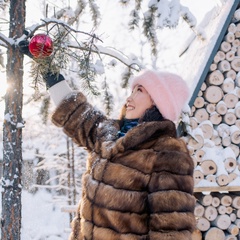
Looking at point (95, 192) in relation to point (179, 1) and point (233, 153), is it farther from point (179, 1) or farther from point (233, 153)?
point (233, 153)

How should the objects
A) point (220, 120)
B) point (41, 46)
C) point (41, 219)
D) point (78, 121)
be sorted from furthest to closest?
point (41, 219), point (220, 120), point (78, 121), point (41, 46)

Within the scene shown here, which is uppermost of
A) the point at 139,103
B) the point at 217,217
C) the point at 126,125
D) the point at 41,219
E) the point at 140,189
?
Answer: the point at 139,103

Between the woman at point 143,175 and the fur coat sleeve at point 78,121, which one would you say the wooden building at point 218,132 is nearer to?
the fur coat sleeve at point 78,121

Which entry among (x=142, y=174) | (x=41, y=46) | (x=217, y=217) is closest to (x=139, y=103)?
(x=142, y=174)

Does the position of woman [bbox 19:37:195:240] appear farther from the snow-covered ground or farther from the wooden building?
the snow-covered ground

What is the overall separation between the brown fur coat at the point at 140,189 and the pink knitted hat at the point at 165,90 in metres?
0.09

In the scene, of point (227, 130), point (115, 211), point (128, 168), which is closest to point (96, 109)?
point (128, 168)

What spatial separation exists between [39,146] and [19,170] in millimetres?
15671

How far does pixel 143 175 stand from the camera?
2.23 metres

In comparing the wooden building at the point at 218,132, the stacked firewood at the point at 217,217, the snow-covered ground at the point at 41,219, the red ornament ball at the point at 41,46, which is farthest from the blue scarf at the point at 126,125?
the snow-covered ground at the point at 41,219

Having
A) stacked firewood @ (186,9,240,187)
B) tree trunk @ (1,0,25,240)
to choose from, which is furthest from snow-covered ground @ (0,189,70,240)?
tree trunk @ (1,0,25,240)

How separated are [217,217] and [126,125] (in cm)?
305

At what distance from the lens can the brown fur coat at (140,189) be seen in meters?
2.08

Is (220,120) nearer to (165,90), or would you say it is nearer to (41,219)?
(165,90)
